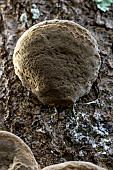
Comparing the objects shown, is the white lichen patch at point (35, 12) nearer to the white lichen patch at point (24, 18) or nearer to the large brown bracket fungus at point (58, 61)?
the white lichen patch at point (24, 18)

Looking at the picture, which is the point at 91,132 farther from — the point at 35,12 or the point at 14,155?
the point at 35,12

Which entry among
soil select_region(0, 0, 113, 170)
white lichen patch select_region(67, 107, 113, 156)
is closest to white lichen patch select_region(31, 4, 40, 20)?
soil select_region(0, 0, 113, 170)

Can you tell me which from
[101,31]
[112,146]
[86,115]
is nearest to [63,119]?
[86,115]

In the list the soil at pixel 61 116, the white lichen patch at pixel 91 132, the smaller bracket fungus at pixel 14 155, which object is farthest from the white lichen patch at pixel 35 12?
the smaller bracket fungus at pixel 14 155

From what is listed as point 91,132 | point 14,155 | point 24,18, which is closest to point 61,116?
point 91,132

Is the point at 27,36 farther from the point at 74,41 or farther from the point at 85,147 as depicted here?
the point at 85,147
